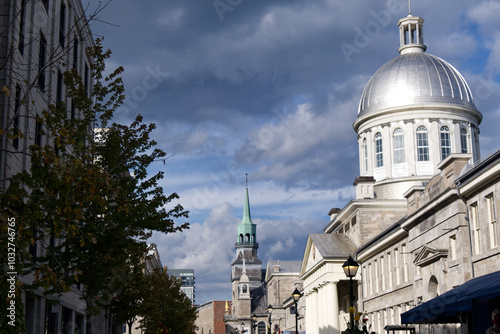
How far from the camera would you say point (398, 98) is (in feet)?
199

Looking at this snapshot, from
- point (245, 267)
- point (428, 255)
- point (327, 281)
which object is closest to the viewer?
point (428, 255)

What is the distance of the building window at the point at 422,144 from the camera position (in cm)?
5934

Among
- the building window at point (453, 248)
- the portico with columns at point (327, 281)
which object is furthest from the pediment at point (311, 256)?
the building window at point (453, 248)

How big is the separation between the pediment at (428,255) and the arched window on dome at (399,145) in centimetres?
2709

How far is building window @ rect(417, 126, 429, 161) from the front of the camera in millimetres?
59344

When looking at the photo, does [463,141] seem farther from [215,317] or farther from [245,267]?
[215,317]

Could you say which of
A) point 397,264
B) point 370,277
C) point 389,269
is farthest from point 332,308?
point 397,264

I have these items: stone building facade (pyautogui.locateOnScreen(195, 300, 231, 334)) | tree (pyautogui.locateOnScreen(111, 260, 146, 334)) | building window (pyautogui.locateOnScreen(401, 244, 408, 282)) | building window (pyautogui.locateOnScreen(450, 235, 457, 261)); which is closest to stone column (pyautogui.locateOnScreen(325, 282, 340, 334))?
building window (pyautogui.locateOnScreen(401, 244, 408, 282))

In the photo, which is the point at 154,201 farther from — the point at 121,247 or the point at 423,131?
the point at 423,131

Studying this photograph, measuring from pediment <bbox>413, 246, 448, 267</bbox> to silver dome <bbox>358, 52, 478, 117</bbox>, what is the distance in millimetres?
28839

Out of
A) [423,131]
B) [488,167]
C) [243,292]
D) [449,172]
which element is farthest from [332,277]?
[243,292]

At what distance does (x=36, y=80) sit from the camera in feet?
73.3

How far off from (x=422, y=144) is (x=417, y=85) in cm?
528

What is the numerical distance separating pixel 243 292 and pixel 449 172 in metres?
131
